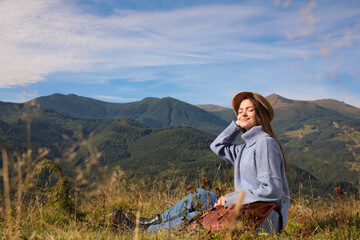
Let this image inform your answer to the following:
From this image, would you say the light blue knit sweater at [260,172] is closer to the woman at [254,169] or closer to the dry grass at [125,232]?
the woman at [254,169]

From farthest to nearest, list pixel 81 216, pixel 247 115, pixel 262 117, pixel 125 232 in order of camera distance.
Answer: pixel 81 216 < pixel 247 115 < pixel 262 117 < pixel 125 232

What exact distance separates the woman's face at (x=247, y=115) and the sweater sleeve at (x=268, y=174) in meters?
0.53

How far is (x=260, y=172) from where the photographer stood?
320cm

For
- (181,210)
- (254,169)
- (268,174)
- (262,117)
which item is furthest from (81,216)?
(262,117)

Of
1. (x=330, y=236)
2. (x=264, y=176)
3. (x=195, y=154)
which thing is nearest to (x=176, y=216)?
(x=264, y=176)

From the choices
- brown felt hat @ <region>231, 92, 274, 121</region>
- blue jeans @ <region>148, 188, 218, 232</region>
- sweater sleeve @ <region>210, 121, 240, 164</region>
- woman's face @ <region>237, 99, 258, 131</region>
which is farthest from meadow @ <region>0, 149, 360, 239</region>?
brown felt hat @ <region>231, 92, 274, 121</region>

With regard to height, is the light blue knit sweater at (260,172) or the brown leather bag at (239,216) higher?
the light blue knit sweater at (260,172)

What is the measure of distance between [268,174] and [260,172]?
110 millimetres

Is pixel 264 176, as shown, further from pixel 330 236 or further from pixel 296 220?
pixel 296 220

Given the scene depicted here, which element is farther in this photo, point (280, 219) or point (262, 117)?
point (262, 117)

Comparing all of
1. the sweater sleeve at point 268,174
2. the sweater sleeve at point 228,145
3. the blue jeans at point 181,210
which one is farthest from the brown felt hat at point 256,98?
the blue jeans at point 181,210

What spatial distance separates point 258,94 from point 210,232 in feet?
6.15

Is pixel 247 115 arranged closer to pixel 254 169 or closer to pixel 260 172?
pixel 254 169

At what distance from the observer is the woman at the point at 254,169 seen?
311 centimetres
